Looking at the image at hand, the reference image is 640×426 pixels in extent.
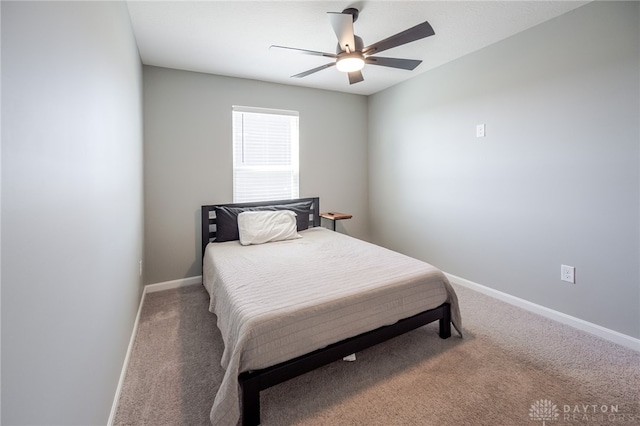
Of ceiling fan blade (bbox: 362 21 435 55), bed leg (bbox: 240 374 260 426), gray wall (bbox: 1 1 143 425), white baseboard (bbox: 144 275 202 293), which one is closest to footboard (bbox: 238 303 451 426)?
bed leg (bbox: 240 374 260 426)

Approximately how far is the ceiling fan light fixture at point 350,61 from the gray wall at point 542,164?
4.88 ft

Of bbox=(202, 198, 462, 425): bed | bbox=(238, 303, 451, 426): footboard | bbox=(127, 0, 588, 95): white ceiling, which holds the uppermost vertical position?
bbox=(127, 0, 588, 95): white ceiling

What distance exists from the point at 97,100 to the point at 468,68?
325 cm

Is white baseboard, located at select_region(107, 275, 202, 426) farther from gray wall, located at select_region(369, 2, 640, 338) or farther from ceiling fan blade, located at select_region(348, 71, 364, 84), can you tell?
gray wall, located at select_region(369, 2, 640, 338)

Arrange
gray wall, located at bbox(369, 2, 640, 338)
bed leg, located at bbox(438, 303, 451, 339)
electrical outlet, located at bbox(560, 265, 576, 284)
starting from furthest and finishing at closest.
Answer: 1. electrical outlet, located at bbox(560, 265, 576, 284)
2. bed leg, located at bbox(438, 303, 451, 339)
3. gray wall, located at bbox(369, 2, 640, 338)

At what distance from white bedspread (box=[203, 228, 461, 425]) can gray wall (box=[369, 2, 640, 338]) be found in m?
1.10

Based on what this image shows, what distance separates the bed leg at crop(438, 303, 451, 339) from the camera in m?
2.18

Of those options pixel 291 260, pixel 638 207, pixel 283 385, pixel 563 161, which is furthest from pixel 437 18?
pixel 283 385

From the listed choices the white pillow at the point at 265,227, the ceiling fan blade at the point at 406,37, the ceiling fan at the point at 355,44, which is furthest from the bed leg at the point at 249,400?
the ceiling fan blade at the point at 406,37

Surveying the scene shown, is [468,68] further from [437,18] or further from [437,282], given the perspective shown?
[437,282]

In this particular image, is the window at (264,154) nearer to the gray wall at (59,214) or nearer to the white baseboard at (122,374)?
the white baseboard at (122,374)

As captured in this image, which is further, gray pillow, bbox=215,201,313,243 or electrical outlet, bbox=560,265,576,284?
gray pillow, bbox=215,201,313,243

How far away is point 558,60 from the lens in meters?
2.35

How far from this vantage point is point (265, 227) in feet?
10.6
